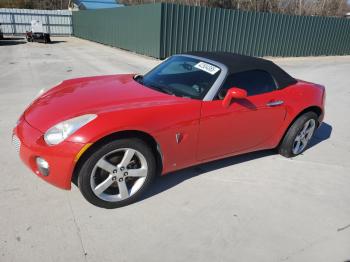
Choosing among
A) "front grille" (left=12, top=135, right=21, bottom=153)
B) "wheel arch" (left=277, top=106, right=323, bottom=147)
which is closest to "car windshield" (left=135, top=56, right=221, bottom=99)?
"wheel arch" (left=277, top=106, right=323, bottom=147)

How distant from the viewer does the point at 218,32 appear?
1501 cm

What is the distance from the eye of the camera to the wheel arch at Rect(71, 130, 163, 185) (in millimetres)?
2795

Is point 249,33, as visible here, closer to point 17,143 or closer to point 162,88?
point 162,88

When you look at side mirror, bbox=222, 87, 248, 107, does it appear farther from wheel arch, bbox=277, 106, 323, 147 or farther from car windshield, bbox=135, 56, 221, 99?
wheel arch, bbox=277, 106, 323, 147

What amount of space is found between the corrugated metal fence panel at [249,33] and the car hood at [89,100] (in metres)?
10.4

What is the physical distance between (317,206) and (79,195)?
2.51 m

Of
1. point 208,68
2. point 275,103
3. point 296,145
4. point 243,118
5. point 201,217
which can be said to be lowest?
point 201,217

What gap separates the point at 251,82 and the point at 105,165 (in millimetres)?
2011

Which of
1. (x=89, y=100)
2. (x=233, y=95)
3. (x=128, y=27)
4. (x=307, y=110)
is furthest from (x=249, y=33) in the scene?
(x=89, y=100)

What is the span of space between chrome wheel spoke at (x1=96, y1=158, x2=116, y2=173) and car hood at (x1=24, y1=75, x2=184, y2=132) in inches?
17.6

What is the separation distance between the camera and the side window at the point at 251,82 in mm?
3588

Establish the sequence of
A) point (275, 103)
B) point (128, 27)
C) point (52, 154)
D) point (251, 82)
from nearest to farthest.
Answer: point (52, 154) → point (251, 82) → point (275, 103) → point (128, 27)

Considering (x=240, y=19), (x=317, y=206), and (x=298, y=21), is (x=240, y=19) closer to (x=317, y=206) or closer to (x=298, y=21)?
(x=298, y=21)

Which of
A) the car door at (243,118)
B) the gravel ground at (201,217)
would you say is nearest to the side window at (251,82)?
the car door at (243,118)
